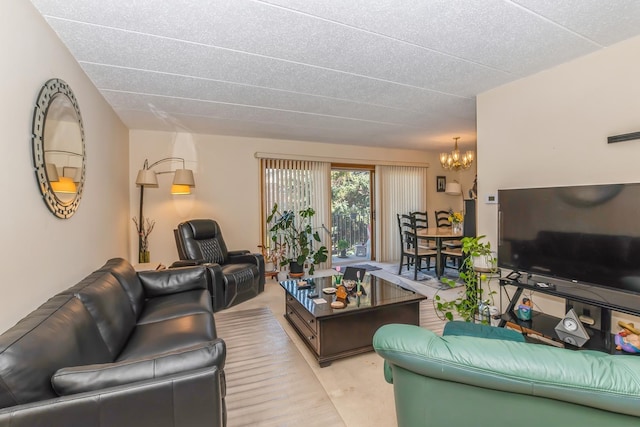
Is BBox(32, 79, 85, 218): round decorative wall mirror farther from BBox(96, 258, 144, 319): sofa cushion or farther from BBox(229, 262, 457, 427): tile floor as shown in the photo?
BBox(229, 262, 457, 427): tile floor

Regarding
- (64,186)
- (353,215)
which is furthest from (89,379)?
(353,215)

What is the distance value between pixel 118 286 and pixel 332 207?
4.34 meters

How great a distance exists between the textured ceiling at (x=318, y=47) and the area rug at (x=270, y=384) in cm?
238

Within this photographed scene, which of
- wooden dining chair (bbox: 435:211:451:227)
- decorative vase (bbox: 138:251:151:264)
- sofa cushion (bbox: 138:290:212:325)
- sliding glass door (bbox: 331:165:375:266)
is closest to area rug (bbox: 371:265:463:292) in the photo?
sliding glass door (bbox: 331:165:375:266)

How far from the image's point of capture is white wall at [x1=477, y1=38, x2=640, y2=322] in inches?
84.0

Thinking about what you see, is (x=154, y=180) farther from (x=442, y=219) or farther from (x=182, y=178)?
(x=442, y=219)

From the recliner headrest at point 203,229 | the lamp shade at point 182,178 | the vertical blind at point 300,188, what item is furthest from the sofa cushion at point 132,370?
the vertical blind at point 300,188

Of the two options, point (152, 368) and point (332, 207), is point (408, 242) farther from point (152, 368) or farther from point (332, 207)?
point (152, 368)

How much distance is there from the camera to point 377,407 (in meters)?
1.80

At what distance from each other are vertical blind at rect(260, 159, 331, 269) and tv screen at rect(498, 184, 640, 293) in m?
3.45

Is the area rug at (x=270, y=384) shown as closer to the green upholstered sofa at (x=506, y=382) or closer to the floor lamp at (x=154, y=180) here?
the green upholstered sofa at (x=506, y=382)

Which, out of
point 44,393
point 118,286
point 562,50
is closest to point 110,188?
point 118,286

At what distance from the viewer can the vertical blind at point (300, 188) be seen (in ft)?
17.0

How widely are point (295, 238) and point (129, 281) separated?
300cm
